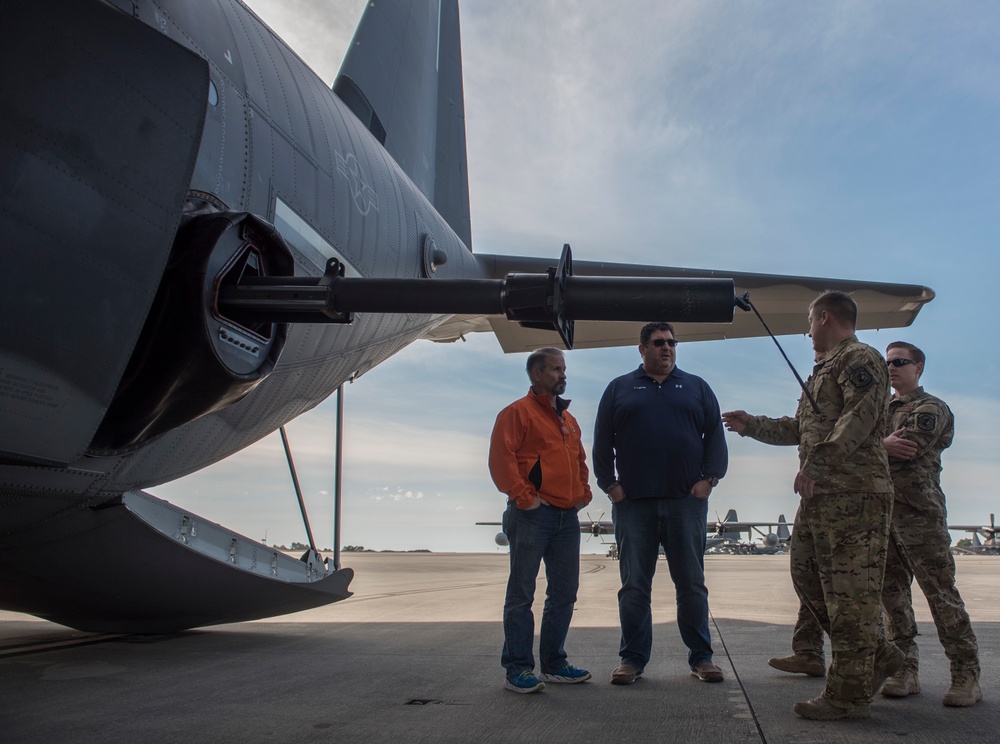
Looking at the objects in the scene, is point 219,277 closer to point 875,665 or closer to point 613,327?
point 875,665

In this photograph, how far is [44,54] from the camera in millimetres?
2141

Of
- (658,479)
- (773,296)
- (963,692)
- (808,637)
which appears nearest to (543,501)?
(658,479)

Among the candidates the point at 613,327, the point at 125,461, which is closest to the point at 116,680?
the point at 125,461

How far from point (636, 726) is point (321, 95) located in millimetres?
3766

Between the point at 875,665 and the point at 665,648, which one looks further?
the point at 665,648

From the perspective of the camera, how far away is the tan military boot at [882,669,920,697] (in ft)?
11.5

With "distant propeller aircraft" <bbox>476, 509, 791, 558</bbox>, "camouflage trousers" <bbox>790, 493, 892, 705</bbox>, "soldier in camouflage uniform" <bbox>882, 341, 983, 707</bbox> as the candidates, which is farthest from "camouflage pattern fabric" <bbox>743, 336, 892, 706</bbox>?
"distant propeller aircraft" <bbox>476, 509, 791, 558</bbox>

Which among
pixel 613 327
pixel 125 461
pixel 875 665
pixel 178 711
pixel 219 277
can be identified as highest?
pixel 613 327

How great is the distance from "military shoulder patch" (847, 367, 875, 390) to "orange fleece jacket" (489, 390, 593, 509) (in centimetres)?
151

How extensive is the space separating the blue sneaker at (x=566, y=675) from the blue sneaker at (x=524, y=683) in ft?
0.88

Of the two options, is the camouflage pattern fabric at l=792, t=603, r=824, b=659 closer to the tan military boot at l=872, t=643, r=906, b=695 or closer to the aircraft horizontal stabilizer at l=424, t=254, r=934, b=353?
the tan military boot at l=872, t=643, r=906, b=695

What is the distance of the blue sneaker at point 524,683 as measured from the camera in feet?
11.8

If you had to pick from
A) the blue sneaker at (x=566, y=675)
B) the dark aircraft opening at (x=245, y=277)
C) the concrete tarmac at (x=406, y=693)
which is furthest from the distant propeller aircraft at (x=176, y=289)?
the blue sneaker at (x=566, y=675)

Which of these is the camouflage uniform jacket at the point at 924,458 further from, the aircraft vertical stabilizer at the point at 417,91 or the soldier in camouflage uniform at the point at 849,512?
the aircraft vertical stabilizer at the point at 417,91
